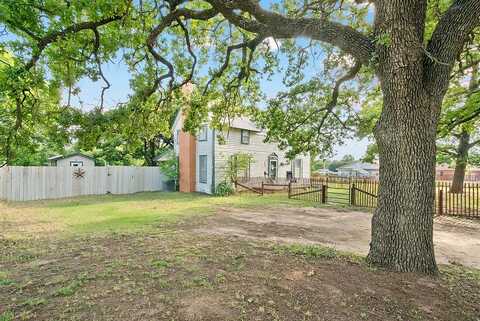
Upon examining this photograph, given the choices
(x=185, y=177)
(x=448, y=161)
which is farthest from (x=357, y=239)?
(x=448, y=161)

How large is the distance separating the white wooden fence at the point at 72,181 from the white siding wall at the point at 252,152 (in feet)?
19.4

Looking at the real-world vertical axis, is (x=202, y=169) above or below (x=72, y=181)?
above

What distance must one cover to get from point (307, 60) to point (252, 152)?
13.4m

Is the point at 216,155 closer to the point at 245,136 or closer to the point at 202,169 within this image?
the point at 202,169

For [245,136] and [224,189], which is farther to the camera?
[245,136]

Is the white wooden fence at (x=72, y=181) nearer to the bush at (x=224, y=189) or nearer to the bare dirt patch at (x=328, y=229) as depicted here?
the bush at (x=224, y=189)

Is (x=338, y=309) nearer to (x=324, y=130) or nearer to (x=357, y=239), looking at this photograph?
(x=357, y=239)

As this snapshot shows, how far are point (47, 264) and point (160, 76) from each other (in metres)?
5.19

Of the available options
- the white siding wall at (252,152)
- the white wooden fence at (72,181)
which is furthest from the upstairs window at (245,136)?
the white wooden fence at (72,181)

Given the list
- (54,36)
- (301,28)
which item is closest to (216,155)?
(54,36)

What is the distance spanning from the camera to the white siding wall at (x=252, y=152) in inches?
716

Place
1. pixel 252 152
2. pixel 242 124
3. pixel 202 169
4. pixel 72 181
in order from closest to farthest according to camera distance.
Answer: pixel 72 181
pixel 202 169
pixel 242 124
pixel 252 152

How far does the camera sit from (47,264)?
4.71 metres

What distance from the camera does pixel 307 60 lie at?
23.8 feet
